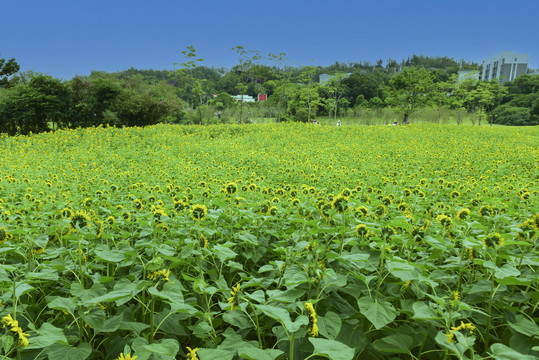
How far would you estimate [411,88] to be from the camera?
1224 inches

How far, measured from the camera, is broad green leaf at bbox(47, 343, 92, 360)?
1.14 m

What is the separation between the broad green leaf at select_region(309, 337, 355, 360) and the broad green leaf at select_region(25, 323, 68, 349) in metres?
0.88

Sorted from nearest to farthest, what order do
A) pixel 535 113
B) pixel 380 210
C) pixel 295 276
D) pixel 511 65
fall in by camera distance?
pixel 295 276, pixel 380 210, pixel 535 113, pixel 511 65

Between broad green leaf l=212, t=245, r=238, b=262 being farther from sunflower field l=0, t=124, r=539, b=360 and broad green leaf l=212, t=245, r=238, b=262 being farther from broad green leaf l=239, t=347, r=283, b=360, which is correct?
broad green leaf l=239, t=347, r=283, b=360

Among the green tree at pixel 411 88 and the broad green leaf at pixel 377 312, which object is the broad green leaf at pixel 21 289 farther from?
the green tree at pixel 411 88

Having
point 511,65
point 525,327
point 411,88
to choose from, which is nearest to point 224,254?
point 525,327

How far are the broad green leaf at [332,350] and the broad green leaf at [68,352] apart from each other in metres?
0.84

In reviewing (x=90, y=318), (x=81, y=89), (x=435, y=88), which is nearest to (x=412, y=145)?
(x=90, y=318)

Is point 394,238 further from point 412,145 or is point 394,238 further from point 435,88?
point 435,88

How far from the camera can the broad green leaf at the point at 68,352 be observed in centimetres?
114

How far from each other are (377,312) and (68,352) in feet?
3.98

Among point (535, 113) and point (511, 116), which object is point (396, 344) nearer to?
point (535, 113)

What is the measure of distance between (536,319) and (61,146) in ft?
44.4

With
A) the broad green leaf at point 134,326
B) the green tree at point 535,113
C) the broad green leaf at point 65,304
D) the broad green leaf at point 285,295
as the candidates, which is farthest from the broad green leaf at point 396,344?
the green tree at point 535,113
